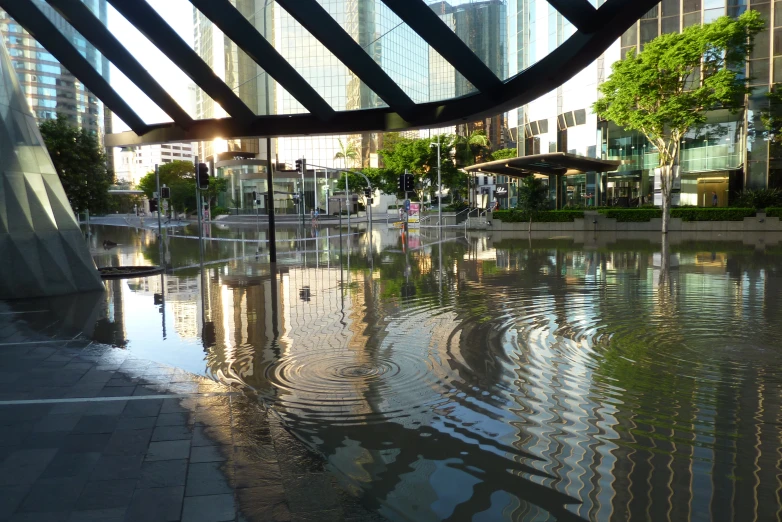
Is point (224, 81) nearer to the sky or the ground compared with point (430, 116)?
nearer to the sky

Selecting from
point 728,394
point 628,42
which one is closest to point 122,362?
point 728,394

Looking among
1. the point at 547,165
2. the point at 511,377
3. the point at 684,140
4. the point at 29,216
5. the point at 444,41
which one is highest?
the point at 684,140

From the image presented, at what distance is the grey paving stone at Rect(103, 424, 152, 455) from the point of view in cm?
469

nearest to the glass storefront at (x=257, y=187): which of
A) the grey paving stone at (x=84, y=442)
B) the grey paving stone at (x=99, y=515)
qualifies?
the grey paving stone at (x=84, y=442)

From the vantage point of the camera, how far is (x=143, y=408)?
5.83 metres

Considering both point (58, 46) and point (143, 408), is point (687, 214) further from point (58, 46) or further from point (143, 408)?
point (143, 408)

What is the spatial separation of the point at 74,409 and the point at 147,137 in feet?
28.4

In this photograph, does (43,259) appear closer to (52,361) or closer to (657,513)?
(52,361)

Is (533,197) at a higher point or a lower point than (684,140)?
lower

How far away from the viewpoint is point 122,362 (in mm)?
7762

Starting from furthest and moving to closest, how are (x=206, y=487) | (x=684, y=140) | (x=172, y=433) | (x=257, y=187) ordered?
(x=257, y=187) → (x=684, y=140) → (x=172, y=433) → (x=206, y=487)

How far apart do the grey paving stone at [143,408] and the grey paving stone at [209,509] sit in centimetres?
195

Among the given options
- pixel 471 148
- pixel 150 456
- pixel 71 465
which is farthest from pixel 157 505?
pixel 471 148

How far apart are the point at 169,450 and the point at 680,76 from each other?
34.9 meters
